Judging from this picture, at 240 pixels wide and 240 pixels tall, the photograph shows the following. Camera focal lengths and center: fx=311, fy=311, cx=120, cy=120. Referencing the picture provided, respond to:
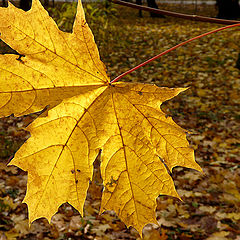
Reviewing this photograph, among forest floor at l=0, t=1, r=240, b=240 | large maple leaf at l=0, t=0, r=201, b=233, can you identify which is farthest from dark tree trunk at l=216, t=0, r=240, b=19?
large maple leaf at l=0, t=0, r=201, b=233

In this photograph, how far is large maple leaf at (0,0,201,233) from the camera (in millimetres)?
588

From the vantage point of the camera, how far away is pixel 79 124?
0.64 meters

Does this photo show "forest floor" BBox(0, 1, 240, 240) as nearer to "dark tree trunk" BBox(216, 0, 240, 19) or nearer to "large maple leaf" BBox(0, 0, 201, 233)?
"large maple leaf" BBox(0, 0, 201, 233)

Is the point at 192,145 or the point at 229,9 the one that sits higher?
the point at 229,9

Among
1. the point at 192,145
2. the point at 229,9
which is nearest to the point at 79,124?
the point at 192,145

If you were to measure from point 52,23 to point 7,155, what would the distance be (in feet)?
10.6

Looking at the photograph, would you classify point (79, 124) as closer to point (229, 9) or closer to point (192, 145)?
point (192, 145)

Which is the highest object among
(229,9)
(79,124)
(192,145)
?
(229,9)

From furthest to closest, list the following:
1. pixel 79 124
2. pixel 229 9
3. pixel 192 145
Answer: pixel 229 9 → pixel 192 145 → pixel 79 124

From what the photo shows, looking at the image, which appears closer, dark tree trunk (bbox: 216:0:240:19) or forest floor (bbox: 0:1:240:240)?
forest floor (bbox: 0:1:240:240)

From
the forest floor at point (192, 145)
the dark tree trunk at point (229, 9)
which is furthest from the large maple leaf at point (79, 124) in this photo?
the dark tree trunk at point (229, 9)

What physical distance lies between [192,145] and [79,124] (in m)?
3.59

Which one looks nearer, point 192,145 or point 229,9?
point 192,145

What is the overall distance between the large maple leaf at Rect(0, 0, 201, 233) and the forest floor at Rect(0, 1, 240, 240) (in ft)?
1.90
